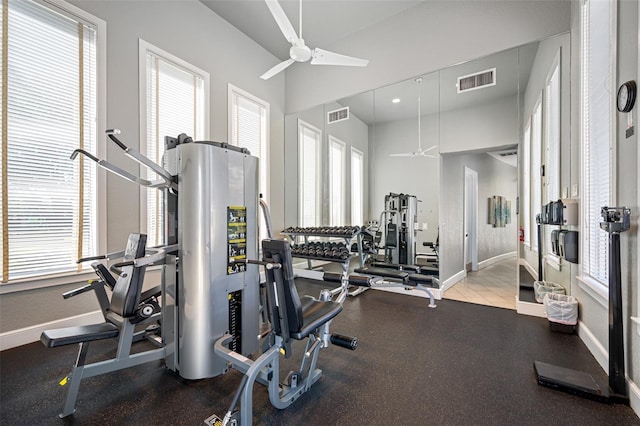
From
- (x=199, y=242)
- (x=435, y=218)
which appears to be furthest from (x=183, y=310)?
(x=435, y=218)

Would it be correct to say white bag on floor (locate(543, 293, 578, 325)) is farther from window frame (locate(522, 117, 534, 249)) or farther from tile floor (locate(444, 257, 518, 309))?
window frame (locate(522, 117, 534, 249))

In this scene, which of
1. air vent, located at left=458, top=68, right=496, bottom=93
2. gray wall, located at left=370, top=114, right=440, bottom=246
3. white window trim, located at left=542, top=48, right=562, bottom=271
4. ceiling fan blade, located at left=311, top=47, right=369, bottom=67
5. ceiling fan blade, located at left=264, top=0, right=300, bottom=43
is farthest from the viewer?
gray wall, located at left=370, top=114, right=440, bottom=246

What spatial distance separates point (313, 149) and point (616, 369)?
502 cm

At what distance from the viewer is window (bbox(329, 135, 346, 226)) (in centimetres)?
536

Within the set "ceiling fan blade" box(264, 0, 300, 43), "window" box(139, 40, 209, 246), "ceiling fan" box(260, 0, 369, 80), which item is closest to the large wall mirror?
"ceiling fan" box(260, 0, 369, 80)

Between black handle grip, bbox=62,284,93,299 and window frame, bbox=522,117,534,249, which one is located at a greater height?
window frame, bbox=522,117,534,249

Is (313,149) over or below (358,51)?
below

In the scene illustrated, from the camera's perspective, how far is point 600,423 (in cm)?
160

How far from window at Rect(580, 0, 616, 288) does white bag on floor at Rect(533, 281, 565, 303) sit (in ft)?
2.15

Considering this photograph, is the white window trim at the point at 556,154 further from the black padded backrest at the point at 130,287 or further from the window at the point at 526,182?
the black padded backrest at the point at 130,287

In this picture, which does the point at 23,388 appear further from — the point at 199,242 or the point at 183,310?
the point at 199,242

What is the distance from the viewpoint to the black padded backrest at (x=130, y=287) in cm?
186

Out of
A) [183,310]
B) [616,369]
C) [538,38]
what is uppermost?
[538,38]

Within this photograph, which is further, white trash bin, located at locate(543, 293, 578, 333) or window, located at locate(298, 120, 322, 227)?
window, located at locate(298, 120, 322, 227)
